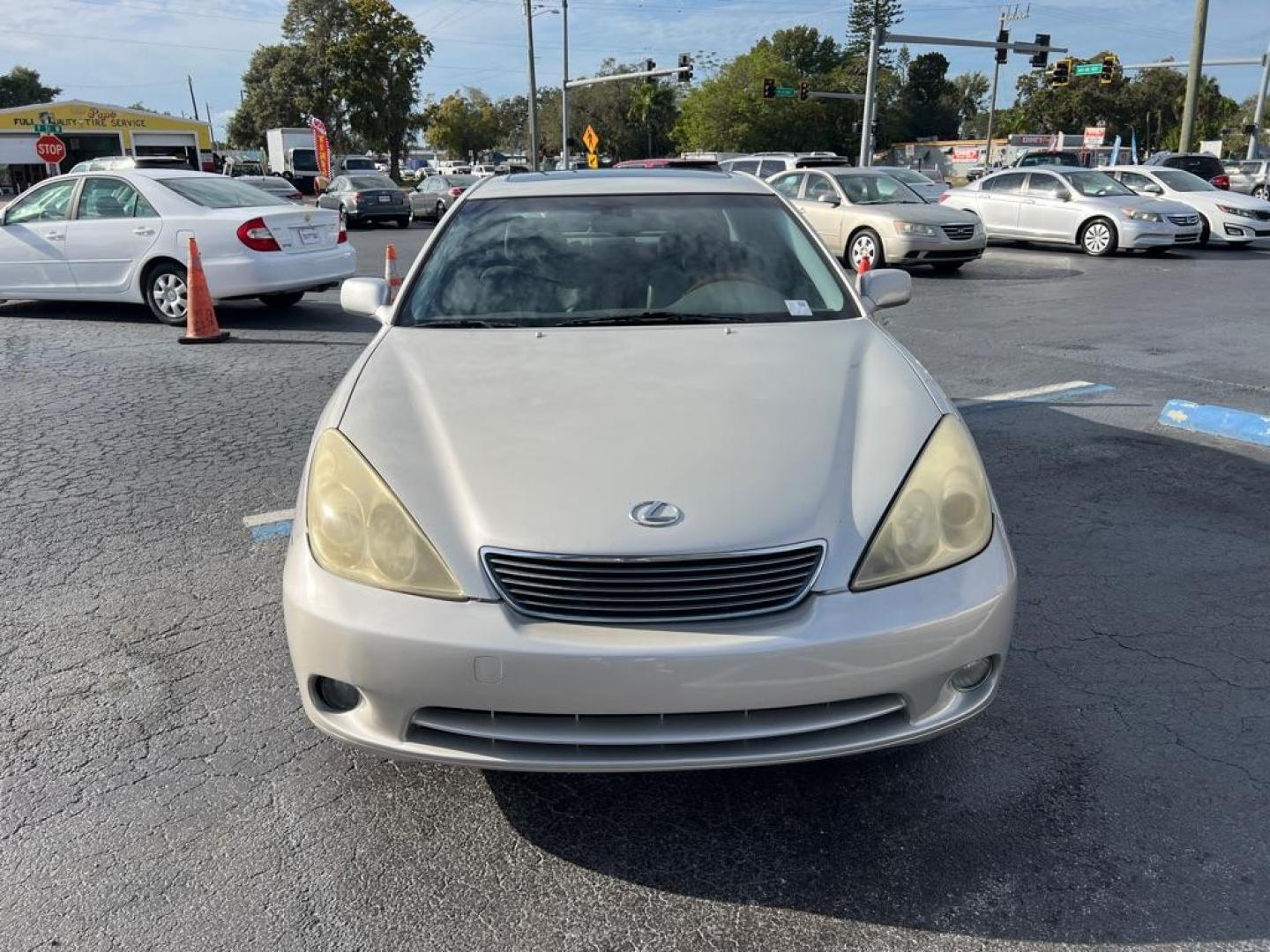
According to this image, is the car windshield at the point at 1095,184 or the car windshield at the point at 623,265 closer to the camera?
the car windshield at the point at 623,265

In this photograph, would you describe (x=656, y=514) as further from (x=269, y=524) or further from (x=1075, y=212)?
(x=1075, y=212)

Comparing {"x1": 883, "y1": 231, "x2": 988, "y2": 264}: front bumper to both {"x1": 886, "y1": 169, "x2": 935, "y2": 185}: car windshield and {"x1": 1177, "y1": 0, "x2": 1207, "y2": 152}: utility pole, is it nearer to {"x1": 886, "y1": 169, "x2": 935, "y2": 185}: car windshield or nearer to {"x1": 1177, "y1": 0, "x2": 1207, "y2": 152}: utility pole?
{"x1": 886, "y1": 169, "x2": 935, "y2": 185}: car windshield

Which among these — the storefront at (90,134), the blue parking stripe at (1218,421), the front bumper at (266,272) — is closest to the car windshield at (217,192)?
the front bumper at (266,272)

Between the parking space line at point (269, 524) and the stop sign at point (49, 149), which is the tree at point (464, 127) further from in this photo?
the parking space line at point (269, 524)

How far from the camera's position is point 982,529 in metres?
2.45

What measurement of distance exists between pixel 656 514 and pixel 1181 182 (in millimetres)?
20047

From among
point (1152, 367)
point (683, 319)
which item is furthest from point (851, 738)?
point (1152, 367)

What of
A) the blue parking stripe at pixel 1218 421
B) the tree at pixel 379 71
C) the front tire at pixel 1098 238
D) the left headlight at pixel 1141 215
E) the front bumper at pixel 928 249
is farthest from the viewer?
the tree at pixel 379 71

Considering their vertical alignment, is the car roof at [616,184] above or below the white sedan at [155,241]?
above

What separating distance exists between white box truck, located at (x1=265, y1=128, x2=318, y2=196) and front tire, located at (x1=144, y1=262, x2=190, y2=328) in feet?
133

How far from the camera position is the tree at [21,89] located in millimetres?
93188

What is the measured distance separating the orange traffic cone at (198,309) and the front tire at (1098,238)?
550 inches

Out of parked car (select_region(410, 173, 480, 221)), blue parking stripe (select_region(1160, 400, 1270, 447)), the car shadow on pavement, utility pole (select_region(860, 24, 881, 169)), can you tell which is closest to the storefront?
parked car (select_region(410, 173, 480, 221))

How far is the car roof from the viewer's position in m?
4.09
